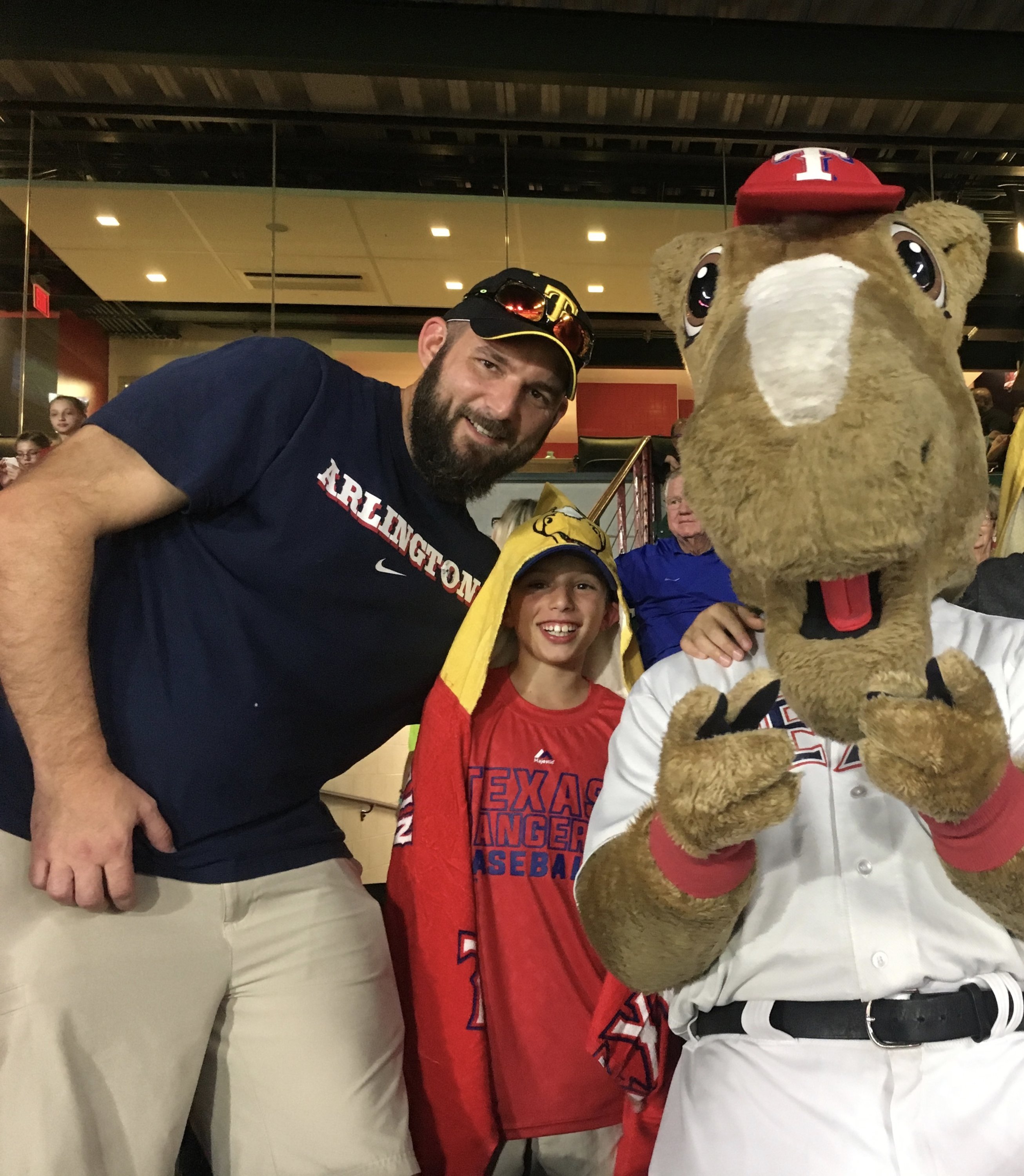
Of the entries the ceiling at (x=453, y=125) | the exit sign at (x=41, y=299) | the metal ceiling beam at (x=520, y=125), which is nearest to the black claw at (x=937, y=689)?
the ceiling at (x=453, y=125)

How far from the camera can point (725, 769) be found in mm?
876

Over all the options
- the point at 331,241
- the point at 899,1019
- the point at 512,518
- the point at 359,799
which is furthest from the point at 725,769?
the point at 331,241

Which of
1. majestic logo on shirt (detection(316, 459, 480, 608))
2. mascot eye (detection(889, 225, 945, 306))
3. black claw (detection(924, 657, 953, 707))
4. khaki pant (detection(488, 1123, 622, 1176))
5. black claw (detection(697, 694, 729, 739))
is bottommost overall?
khaki pant (detection(488, 1123, 622, 1176))

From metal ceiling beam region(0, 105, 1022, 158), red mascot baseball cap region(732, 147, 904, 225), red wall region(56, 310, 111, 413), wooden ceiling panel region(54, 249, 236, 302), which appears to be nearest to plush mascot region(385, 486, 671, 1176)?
red mascot baseball cap region(732, 147, 904, 225)

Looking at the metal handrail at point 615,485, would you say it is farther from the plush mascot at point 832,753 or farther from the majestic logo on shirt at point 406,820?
the plush mascot at point 832,753

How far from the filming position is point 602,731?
2.14m

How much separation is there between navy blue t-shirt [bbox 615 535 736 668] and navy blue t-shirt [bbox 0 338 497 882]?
3.07ft

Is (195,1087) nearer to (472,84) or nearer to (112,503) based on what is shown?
(112,503)

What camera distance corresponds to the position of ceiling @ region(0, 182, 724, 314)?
734cm

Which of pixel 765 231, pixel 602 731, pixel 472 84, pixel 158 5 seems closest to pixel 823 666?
pixel 765 231

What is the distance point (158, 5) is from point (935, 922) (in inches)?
198

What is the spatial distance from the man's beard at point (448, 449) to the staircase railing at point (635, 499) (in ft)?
10.9

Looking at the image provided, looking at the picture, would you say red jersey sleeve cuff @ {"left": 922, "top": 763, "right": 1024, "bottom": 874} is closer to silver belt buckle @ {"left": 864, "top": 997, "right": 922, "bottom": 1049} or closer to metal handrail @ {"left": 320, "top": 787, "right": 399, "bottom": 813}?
silver belt buckle @ {"left": 864, "top": 997, "right": 922, "bottom": 1049}

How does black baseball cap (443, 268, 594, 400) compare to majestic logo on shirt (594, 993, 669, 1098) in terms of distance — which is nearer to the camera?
majestic logo on shirt (594, 993, 669, 1098)
